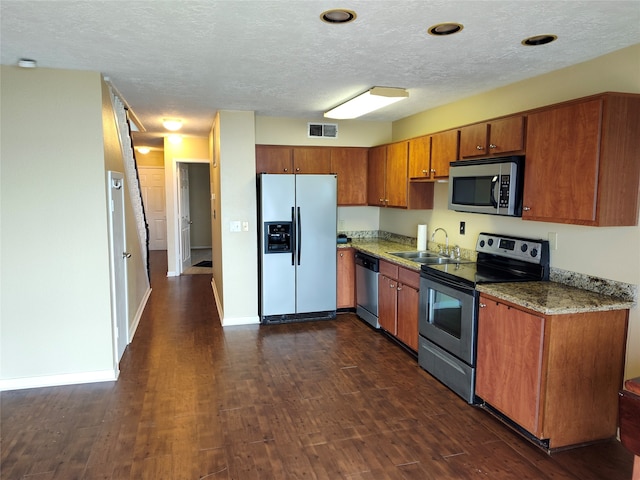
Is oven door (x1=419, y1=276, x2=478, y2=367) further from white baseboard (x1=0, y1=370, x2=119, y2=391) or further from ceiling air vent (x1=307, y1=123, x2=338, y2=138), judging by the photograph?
white baseboard (x1=0, y1=370, x2=119, y2=391)

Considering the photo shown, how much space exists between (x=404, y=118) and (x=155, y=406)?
4.25 metres

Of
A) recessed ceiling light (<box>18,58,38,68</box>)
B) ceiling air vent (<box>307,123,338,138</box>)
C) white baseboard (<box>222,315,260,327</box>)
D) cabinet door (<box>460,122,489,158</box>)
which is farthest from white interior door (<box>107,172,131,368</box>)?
cabinet door (<box>460,122,489,158</box>)

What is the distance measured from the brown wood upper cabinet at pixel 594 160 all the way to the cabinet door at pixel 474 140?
65 centimetres

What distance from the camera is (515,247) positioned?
3537 mm

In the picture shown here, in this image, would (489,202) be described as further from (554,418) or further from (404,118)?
(404,118)

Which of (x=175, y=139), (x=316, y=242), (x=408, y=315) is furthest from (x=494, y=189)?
(x=175, y=139)

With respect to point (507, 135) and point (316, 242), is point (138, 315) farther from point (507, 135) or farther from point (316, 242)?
point (507, 135)

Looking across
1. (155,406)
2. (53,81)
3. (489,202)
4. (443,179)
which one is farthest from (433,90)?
(155,406)

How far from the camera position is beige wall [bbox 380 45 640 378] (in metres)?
2.66

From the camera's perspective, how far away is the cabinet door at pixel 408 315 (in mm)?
4027

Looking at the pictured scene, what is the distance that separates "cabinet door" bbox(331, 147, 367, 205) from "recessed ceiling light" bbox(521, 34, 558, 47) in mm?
3150

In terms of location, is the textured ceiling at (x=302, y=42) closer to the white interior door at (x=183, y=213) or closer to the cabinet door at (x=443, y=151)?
the cabinet door at (x=443, y=151)

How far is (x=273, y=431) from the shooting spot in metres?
2.87

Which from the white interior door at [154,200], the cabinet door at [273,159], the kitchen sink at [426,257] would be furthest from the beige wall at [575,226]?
the white interior door at [154,200]
